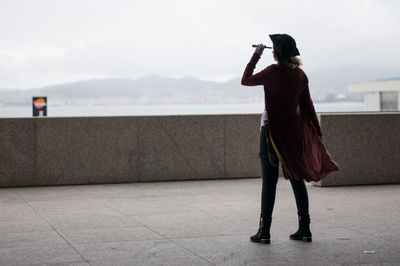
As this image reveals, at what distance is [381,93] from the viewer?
1668 inches

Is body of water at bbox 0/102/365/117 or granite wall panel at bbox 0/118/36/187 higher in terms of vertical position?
body of water at bbox 0/102/365/117

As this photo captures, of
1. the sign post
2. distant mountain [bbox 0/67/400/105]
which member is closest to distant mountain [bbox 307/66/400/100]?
distant mountain [bbox 0/67/400/105]

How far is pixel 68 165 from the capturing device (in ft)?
34.3

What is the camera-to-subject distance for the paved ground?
210 inches

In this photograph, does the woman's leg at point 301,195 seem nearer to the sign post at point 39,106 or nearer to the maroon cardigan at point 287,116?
the maroon cardigan at point 287,116

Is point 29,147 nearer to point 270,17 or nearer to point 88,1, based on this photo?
point 270,17

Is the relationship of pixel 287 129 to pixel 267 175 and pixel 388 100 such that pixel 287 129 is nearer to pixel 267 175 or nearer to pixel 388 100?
pixel 267 175

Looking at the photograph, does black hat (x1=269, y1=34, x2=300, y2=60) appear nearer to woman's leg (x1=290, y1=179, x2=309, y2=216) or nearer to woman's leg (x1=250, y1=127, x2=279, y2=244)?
woman's leg (x1=250, y1=127, x2=279, y2=244)

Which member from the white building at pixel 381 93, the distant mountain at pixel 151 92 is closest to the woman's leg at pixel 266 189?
the distant mountain at pixel 151 92

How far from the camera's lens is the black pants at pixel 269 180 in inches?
231

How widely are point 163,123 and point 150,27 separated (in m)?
3.53

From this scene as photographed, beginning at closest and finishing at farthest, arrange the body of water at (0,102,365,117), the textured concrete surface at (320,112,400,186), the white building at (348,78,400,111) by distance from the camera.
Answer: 1. the textured concrete surface at (320,112,400,186)
2. the body of water at (0,102,365,117)
3. the white building at (348,78,400,111)

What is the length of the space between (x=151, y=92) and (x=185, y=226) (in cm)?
1060

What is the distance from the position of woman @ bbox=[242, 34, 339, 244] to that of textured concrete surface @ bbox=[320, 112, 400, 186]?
4.13m
